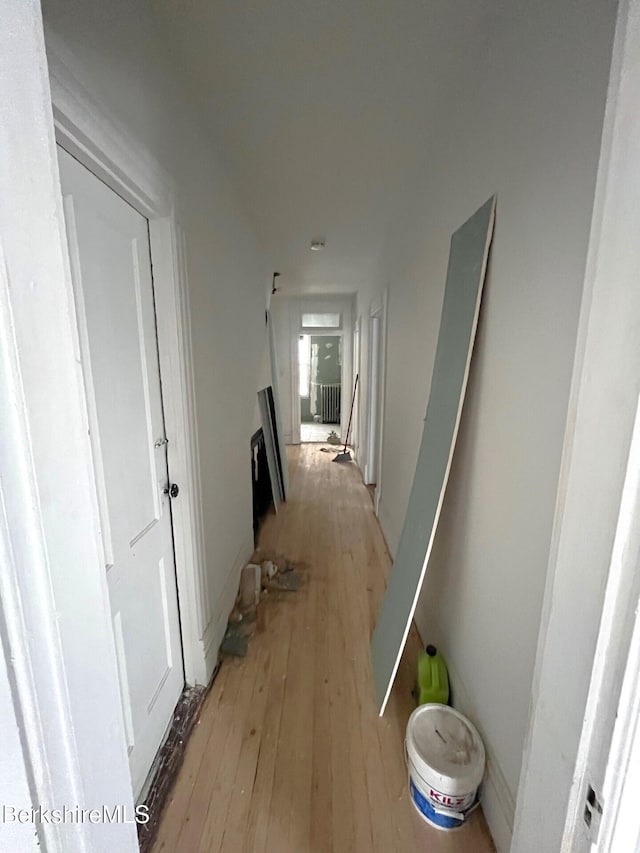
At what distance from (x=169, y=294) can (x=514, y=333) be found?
4.10ft

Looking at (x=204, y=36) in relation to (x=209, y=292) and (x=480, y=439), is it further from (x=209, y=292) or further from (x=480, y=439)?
(x=480, y=439)

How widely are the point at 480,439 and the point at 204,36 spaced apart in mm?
1743

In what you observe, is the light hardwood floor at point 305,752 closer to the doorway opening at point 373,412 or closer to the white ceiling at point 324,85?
the doorway opening at point 373,412

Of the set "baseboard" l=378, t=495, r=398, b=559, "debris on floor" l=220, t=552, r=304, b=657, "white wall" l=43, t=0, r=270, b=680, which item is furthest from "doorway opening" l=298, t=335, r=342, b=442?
"debris on floor" l=220, t=552, r=304, b=657

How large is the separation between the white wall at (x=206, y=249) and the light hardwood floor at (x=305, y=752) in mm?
333

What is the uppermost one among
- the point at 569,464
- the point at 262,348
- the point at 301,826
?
the point at 262,348

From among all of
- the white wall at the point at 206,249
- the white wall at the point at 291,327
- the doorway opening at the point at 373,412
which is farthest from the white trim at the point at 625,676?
the white wall at the point at 291,327

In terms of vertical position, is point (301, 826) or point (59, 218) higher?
point (59, 218)

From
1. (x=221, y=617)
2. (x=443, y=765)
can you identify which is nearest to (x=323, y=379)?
(x=221, y=617)

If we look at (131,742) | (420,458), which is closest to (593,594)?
(420,458)

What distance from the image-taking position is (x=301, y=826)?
3.84 ft

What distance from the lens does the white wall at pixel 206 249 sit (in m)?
0.92

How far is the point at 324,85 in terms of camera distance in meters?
1.44

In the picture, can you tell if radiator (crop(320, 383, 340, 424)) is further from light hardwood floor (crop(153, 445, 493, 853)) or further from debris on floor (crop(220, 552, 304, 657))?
light hardwood floor (crop(153, 445, 493, 853))
